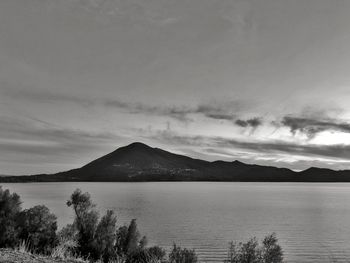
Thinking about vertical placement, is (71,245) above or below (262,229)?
above

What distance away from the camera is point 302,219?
8162 centimetres

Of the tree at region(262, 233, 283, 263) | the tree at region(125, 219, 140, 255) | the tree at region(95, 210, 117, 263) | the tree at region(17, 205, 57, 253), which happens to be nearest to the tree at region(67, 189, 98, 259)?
the tree at region(95, 210, 117, 263)

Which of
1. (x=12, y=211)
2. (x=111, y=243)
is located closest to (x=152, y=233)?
(x=111, y=243)

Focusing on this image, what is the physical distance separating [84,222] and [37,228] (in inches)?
141

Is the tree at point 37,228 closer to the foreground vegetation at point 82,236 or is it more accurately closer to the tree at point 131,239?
the foreground vegetation at point 82,236

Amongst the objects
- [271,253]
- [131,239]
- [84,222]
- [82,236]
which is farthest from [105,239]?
[271,253]

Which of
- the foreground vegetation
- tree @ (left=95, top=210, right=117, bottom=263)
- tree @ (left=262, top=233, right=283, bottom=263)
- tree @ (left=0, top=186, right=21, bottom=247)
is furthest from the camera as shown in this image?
tree @ (left=262, top=233, right=283, bottom=263)

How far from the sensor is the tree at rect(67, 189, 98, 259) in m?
23.5

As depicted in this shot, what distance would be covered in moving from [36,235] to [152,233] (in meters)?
38.7

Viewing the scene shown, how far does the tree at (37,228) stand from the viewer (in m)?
20.3

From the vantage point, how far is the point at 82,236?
78.2 feet

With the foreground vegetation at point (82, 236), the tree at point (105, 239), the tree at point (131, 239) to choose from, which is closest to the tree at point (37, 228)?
the foreground vegetation at point (82, 236)

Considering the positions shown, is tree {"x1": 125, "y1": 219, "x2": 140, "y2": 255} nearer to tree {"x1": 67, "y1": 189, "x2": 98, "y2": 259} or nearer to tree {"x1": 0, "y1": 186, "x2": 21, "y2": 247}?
tree {"x1": 67, "y1": 189, "x2": 98, "y2": 259}

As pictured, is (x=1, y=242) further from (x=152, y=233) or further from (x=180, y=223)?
(x=180, y=223)
